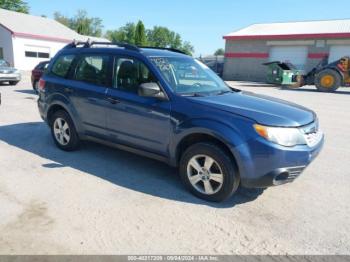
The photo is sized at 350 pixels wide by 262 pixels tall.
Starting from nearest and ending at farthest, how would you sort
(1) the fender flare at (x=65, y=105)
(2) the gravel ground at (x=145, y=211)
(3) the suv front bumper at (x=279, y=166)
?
(2) the gravel ground at (x=145, y=211) → (3) the suv front bumper at (x=279, y=166) → (1) the fender flare at (x=65, y=105)

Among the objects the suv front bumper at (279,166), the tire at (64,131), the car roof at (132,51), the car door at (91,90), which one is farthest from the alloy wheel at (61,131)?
the suv front bumper at (279,166)

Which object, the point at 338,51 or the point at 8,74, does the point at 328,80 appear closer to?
the point at 338,51

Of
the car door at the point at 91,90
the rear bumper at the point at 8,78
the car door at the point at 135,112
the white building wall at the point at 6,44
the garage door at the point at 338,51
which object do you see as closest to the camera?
the car door at the point at 135,112

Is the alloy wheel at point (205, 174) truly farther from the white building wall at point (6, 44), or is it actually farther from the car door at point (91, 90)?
the white building wall at point (6, 44)

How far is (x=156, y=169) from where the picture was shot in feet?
16.0

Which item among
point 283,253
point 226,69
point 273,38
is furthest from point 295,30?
point 283,253

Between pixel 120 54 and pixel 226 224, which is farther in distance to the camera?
pixel 120 54

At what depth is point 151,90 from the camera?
400 cm

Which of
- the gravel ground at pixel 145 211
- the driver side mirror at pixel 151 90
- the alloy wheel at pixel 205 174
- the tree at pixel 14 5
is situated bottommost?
the gravel ground at pixel 145 211

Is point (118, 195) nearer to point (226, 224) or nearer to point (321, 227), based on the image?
point (226, 224)

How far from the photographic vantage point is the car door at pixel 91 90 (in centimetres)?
481

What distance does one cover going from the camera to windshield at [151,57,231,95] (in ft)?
13.9

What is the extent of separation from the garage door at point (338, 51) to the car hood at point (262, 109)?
26.9 metres

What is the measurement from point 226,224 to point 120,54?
2836 mm
